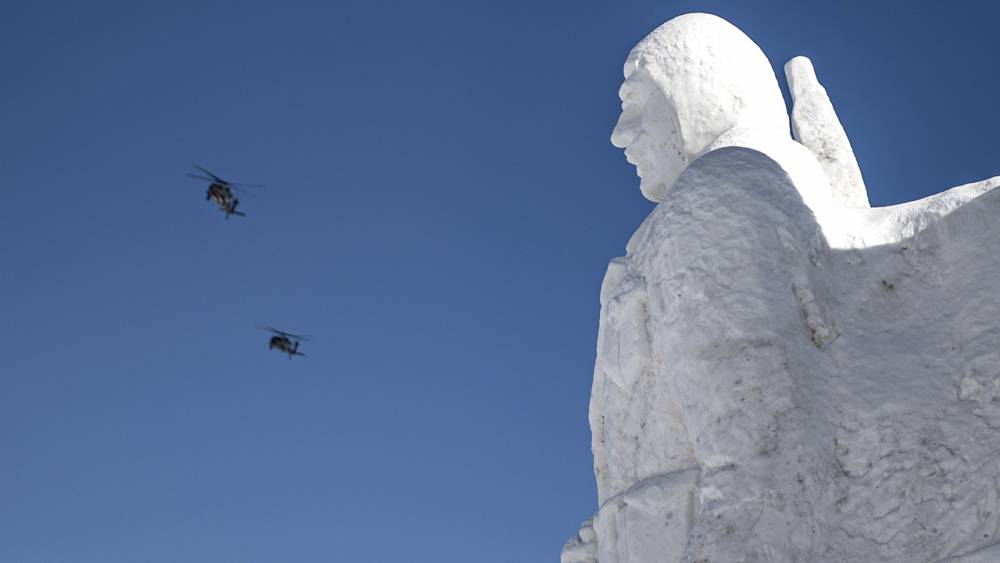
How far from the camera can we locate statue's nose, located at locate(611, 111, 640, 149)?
332 inches

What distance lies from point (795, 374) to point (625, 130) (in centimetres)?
262

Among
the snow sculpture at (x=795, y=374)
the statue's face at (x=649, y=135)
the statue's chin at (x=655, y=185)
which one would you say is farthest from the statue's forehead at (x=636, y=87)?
the snow sculpture at (x=795, y=374)

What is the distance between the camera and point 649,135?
8305 mm

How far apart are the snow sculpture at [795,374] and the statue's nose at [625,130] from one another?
2.68 feet

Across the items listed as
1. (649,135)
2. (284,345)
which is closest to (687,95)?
(649,135)

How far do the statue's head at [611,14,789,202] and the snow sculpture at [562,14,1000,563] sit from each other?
0.98 feet

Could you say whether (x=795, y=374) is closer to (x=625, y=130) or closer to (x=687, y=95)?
(x=687, y=95)

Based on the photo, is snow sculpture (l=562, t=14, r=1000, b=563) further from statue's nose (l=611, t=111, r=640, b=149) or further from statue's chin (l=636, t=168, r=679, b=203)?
statue's nose (l=611, t=111, r=640, b=149)

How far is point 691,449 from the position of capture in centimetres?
684

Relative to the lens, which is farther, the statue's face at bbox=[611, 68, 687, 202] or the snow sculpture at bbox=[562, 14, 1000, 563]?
the statue's face at bbox=[611, 68, 687, 202]

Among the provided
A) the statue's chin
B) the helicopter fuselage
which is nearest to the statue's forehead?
the statue's chin

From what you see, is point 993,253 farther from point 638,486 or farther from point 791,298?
point 638,486

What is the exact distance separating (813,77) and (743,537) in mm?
4050

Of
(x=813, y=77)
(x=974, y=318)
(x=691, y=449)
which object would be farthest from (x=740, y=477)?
(x=813, y=77)
